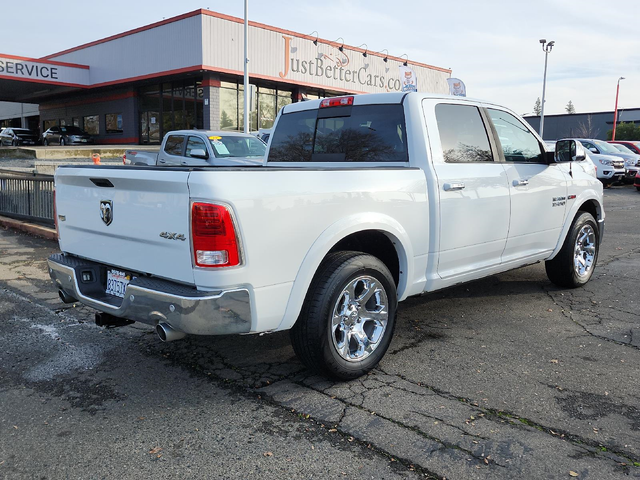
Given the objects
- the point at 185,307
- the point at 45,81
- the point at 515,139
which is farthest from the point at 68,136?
the point at 185,307

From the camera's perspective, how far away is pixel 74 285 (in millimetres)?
3895

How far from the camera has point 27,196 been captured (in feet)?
34.2

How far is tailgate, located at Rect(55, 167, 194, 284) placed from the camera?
3.18 metres

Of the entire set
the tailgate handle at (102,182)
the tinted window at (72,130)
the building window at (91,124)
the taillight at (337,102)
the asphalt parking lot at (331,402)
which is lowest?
the asphalt parking lot at (331,402)

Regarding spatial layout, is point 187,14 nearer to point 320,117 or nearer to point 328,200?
point 320,117

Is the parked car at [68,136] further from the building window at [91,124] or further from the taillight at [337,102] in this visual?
the taillight at [337,102]

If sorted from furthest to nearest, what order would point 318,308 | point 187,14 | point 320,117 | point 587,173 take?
point 187,14, point 587,173, point 320,117, point 318,308

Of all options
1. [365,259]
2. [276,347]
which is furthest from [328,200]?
[276,347]

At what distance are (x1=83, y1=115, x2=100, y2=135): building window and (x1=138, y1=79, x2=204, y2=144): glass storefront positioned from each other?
4.91 meters

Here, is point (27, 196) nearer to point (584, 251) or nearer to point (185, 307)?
point (185, 307)

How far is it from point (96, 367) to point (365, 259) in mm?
2068

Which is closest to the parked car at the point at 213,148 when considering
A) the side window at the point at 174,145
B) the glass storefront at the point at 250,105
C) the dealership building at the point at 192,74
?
the side window at the point at 174,145

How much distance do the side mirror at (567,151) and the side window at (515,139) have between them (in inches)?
6.0

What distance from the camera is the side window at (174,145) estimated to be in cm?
1357
